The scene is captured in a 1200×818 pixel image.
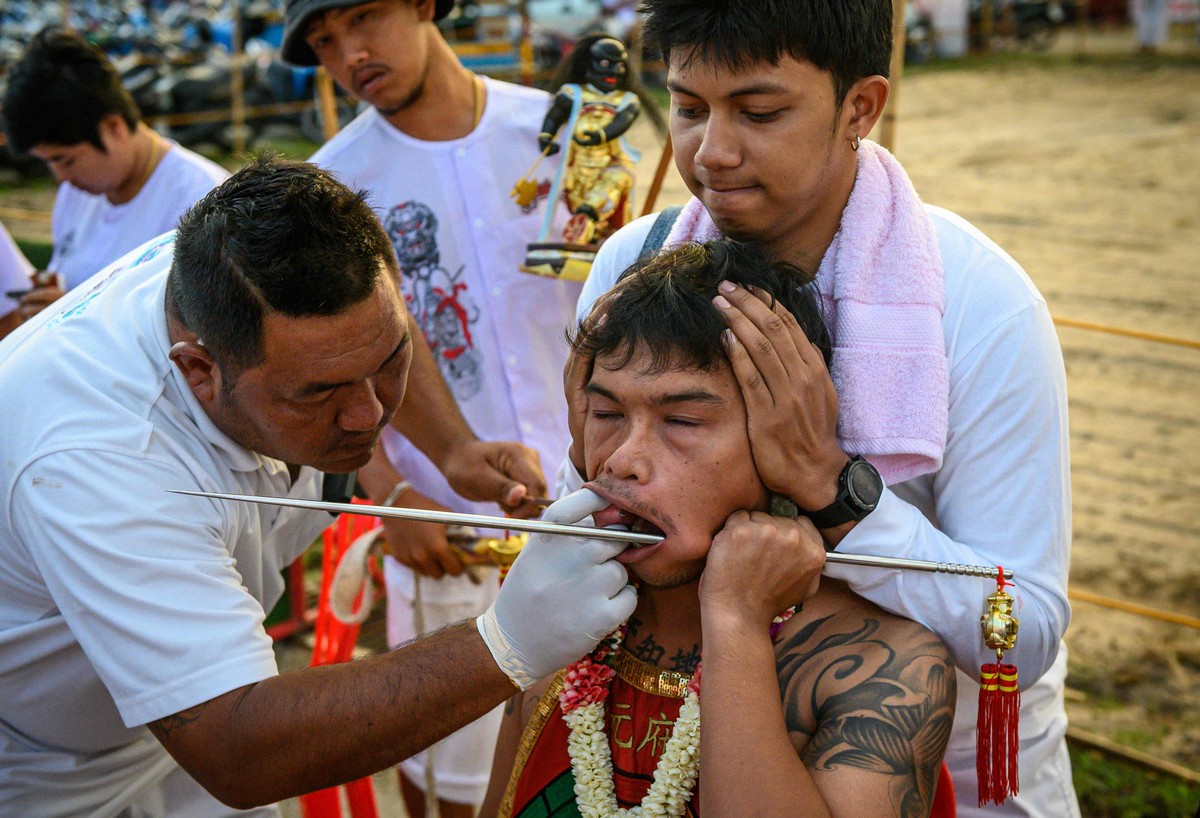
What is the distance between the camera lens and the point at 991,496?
5.65ft

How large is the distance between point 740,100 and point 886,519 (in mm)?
681

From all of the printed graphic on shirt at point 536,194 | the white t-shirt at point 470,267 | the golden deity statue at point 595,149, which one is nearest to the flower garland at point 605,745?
the golden deity statue at point 595,149

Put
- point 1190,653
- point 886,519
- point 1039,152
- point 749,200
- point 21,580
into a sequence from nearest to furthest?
point 886,519 → point 749,200 → point 21,580 → point 1190,653 → point 1039,152

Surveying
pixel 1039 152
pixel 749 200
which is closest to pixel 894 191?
pixel 749 200

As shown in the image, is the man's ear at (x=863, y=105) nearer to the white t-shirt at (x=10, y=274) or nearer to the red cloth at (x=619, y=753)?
the red cloth at (x=619, y=753)

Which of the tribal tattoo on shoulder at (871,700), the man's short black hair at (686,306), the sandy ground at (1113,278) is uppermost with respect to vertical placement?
the man's short black hair at (686,306)

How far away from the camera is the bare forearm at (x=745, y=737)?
152 cm

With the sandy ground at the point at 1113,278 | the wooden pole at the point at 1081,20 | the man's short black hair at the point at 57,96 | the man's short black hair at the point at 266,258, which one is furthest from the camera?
the wooden pole at the point at 1081,20

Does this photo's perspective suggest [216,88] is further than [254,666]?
Yes

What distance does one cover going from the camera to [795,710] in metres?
1.69

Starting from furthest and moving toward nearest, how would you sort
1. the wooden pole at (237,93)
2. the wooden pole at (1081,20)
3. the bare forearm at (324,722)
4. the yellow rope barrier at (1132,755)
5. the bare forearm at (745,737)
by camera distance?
the wooden pole at (1081,20) < the wooden pole at (237,93) < the yellow rope barrier at (1132,755) < the bare forearm at (324,722) < the bare forearm at (745,737)

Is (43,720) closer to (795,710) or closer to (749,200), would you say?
(795,710)

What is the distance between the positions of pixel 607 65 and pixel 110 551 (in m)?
1.84

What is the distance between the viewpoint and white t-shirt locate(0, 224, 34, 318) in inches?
173
